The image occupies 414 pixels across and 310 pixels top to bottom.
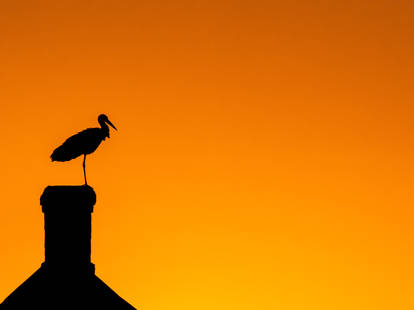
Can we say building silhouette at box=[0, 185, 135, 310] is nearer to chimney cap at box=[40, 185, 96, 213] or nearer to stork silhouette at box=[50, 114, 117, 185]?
chimney cap at box=[40, 185, 96, 213]

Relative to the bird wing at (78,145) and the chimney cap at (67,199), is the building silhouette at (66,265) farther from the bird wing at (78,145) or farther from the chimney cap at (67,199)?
the bird wing at (78,145)

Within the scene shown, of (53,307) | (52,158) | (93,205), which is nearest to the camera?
(53,307)

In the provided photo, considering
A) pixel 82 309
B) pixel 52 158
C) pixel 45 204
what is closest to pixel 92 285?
pixel 82 309

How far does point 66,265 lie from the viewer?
1295cm

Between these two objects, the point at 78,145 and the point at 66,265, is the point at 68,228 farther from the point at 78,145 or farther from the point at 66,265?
the point at 78,145

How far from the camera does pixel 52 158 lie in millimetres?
14242

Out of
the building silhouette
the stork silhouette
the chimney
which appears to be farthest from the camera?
the stork silhouette

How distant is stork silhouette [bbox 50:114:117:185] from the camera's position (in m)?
14.1

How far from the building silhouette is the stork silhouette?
2.62ft

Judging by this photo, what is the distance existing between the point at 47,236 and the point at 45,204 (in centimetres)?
49

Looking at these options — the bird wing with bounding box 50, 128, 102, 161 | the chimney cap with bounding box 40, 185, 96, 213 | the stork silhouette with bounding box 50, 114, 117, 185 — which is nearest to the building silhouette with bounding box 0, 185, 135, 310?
the chimney cap with bounding box 40, 185, 96, 213

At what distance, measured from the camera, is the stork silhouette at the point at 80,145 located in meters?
14.1

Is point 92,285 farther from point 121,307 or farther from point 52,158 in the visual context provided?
point 52,158

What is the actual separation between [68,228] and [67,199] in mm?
454
